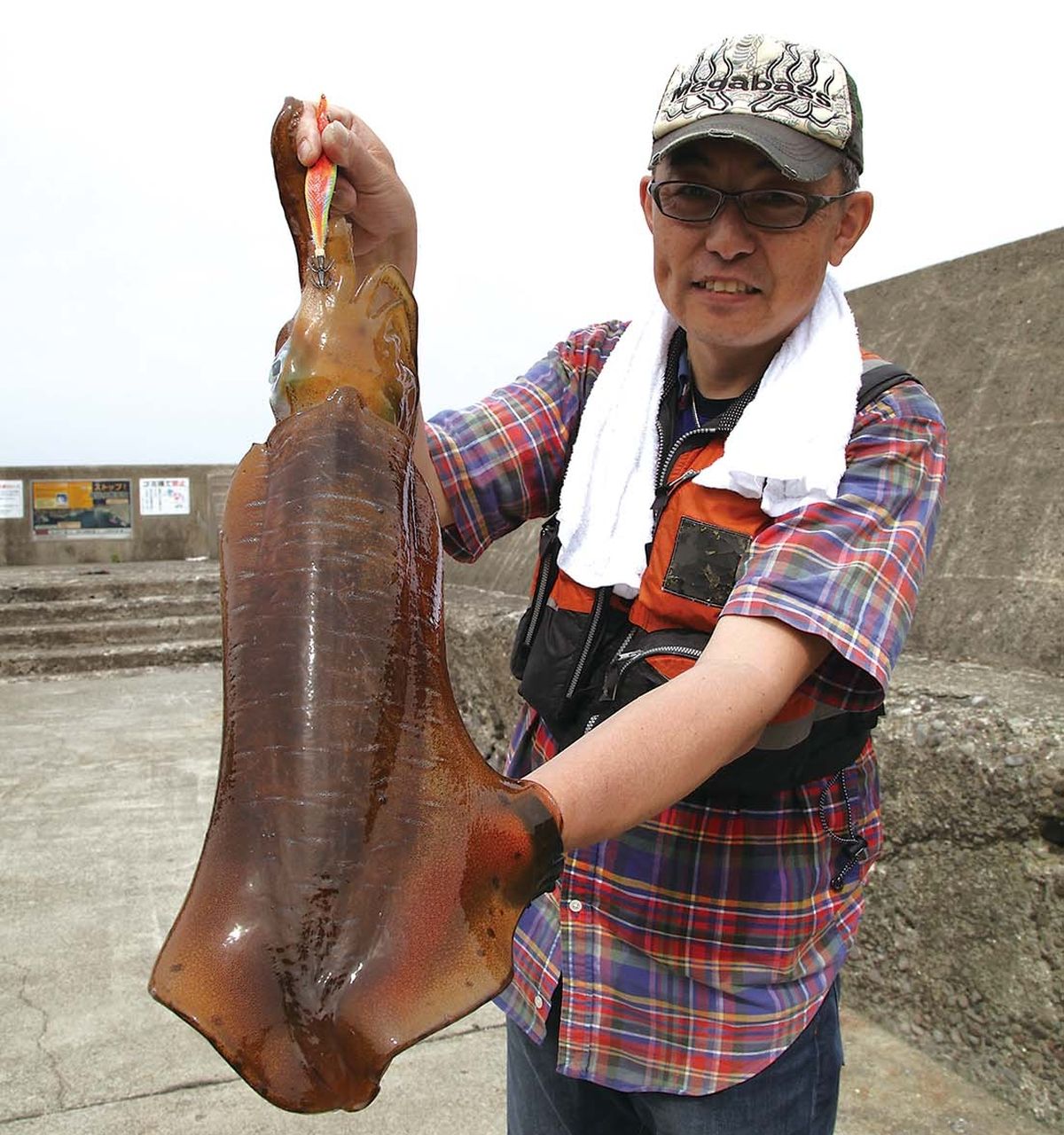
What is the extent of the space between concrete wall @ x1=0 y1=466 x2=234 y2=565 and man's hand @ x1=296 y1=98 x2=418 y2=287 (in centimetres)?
1223

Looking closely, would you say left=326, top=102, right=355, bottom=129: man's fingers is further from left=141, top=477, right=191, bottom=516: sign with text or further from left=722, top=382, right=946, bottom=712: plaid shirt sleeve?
left=141, top=477, right=191, bottom=516: sign with text

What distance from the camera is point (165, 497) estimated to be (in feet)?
46.4

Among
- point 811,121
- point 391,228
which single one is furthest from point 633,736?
point 391,228

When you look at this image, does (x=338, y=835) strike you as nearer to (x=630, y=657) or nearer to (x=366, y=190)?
Result: (x=630, y=657)

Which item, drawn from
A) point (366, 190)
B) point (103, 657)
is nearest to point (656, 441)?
point (366, 190)

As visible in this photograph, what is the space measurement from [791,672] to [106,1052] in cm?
300

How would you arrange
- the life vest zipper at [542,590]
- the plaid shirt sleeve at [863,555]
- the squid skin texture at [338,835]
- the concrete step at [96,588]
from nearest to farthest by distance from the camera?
the squid skin texture at [338,835] < the plaid shirt sleeve at [863,555] < the life vest zipper at [542,590] < the concrete step at [96,588]

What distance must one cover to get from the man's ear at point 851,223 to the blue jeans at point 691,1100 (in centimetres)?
111

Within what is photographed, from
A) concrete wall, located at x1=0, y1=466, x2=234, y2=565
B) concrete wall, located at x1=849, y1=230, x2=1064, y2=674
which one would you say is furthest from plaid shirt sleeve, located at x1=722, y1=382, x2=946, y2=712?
concrete wall, located at x1=0, y1=466, x2=234, y2=565

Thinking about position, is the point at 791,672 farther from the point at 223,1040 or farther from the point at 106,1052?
the point at 106,1052

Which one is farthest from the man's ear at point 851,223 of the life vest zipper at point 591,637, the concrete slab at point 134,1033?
the concrete slab at point 134,1033

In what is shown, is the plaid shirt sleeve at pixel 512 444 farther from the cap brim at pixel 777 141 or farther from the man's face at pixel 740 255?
the cap brim at pixel 777 141

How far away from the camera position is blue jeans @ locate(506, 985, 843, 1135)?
5.04 ft

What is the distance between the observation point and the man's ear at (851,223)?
61.4 inches
